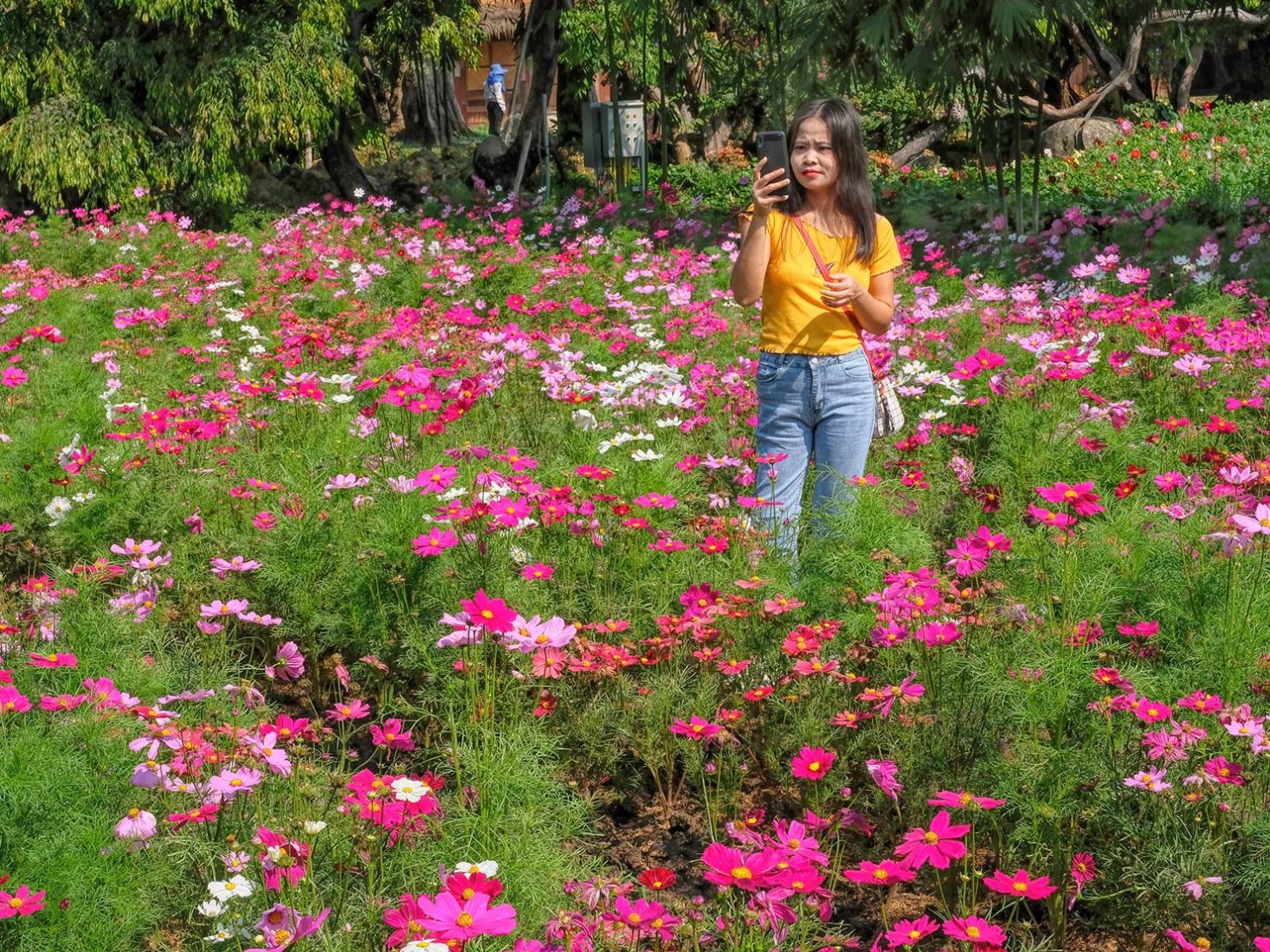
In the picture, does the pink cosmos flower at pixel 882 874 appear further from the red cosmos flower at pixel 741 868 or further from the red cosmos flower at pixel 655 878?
the red cosmos flower at pixel 655 878

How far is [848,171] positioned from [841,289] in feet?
1.23

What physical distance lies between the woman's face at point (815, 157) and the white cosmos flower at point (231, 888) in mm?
2265

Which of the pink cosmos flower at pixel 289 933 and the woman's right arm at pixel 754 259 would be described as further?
the woman's right arm at pixel 754 259

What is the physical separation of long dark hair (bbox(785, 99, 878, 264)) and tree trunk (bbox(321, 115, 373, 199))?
1021 centimetres

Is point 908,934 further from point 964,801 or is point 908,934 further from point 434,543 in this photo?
point 434,543

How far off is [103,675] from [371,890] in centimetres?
103

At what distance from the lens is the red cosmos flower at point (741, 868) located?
5.54ft

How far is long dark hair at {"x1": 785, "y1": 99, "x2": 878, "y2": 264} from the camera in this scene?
3412 millimetres

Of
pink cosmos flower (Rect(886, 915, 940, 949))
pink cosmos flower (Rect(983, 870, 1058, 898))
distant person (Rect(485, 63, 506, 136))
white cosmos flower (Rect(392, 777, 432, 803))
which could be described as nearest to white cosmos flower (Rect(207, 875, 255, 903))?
white cosmos flower (Rect(392, 777, 432, 803))

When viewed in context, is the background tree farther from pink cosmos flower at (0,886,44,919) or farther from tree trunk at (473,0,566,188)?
pink cosmos flower at (0,886,44,919)

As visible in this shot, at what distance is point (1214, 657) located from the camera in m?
2.47

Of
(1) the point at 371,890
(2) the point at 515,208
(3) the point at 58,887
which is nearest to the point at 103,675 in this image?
(3) the point at 58,887

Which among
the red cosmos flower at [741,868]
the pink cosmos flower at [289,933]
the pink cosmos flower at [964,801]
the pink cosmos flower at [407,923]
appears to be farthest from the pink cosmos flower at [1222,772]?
the pink cosmos flower at [289,933]

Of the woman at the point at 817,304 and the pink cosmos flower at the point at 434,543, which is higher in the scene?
the woman at the point at 817,304
